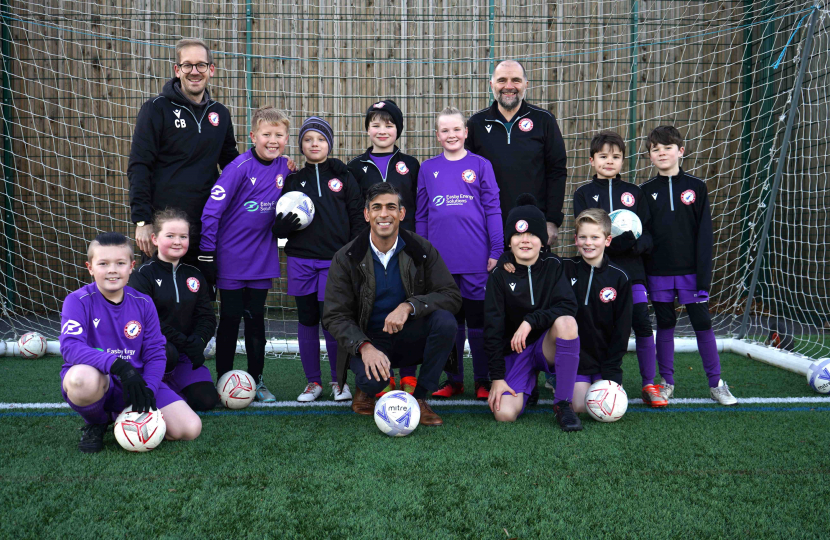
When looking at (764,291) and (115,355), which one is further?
(764,291)

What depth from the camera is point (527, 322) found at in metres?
3.33

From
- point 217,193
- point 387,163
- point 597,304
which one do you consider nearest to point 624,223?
point 597,304

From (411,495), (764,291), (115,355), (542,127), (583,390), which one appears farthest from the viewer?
(764,291)

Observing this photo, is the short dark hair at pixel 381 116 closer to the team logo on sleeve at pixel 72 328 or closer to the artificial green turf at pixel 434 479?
the artificial green turf at pixel 434 479

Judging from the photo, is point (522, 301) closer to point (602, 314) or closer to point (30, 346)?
point (602, 314)

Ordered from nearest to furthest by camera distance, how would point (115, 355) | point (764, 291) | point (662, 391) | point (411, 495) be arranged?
point (411, 495) < point (115, 355) < point (662, 391) < point (764, 291)

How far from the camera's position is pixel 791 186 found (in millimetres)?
6410

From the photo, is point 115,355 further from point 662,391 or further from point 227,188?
point 662,391

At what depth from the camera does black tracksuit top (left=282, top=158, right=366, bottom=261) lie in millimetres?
3832

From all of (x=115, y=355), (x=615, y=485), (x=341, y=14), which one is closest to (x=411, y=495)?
(x=615, y=485)

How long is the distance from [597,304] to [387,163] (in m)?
1.59

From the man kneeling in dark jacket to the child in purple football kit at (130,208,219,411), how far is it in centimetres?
78

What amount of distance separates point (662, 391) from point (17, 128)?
7.41 metres

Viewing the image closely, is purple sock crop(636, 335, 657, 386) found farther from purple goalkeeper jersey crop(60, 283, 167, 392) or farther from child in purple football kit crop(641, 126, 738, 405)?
purple goalkeeper jersey crop(60, 283, 167, 392)
